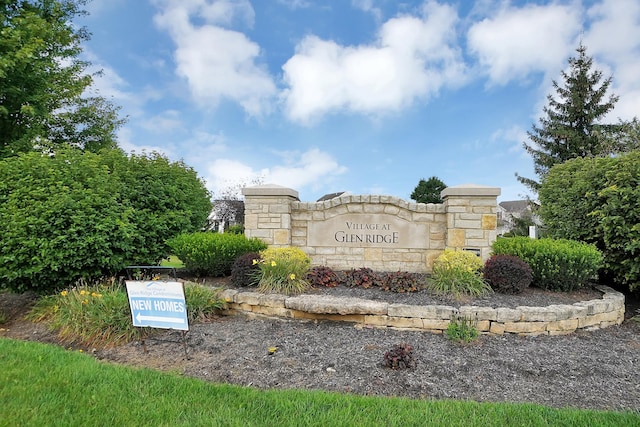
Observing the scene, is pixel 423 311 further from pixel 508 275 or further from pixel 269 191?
pixel 269 191

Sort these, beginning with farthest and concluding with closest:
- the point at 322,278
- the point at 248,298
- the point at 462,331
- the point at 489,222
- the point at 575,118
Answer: the point at 575,118 → the point at 489,222 → the point at 322,278 → the point at 248,298 → the point at 462,331

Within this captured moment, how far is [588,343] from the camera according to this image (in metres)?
4.95

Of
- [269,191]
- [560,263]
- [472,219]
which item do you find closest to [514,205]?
[472,219]

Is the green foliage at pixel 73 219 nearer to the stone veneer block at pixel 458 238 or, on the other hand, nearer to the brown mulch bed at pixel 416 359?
the brown mulch bed at pixel 416 359

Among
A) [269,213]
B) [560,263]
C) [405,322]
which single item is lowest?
[405,322]

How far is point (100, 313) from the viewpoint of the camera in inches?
201

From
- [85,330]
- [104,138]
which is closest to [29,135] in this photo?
[104,138]

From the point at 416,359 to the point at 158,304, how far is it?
9.52 ft

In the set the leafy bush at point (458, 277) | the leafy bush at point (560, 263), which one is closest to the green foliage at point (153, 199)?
the leafy bush at point (458, 277)

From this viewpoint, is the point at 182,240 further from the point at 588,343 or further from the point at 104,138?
the point at 104,138

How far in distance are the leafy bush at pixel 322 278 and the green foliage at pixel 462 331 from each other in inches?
84.3

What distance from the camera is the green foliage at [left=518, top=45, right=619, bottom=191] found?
20047 mm

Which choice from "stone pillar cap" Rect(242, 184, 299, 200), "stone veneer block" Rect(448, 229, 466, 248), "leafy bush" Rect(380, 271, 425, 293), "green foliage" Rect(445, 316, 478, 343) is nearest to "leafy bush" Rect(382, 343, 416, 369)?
"green foliage" Rect(445, 316, 478, 343)

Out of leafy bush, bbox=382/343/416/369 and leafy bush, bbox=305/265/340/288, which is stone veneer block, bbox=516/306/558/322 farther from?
leafy bush, bbox=305/265/340/288
